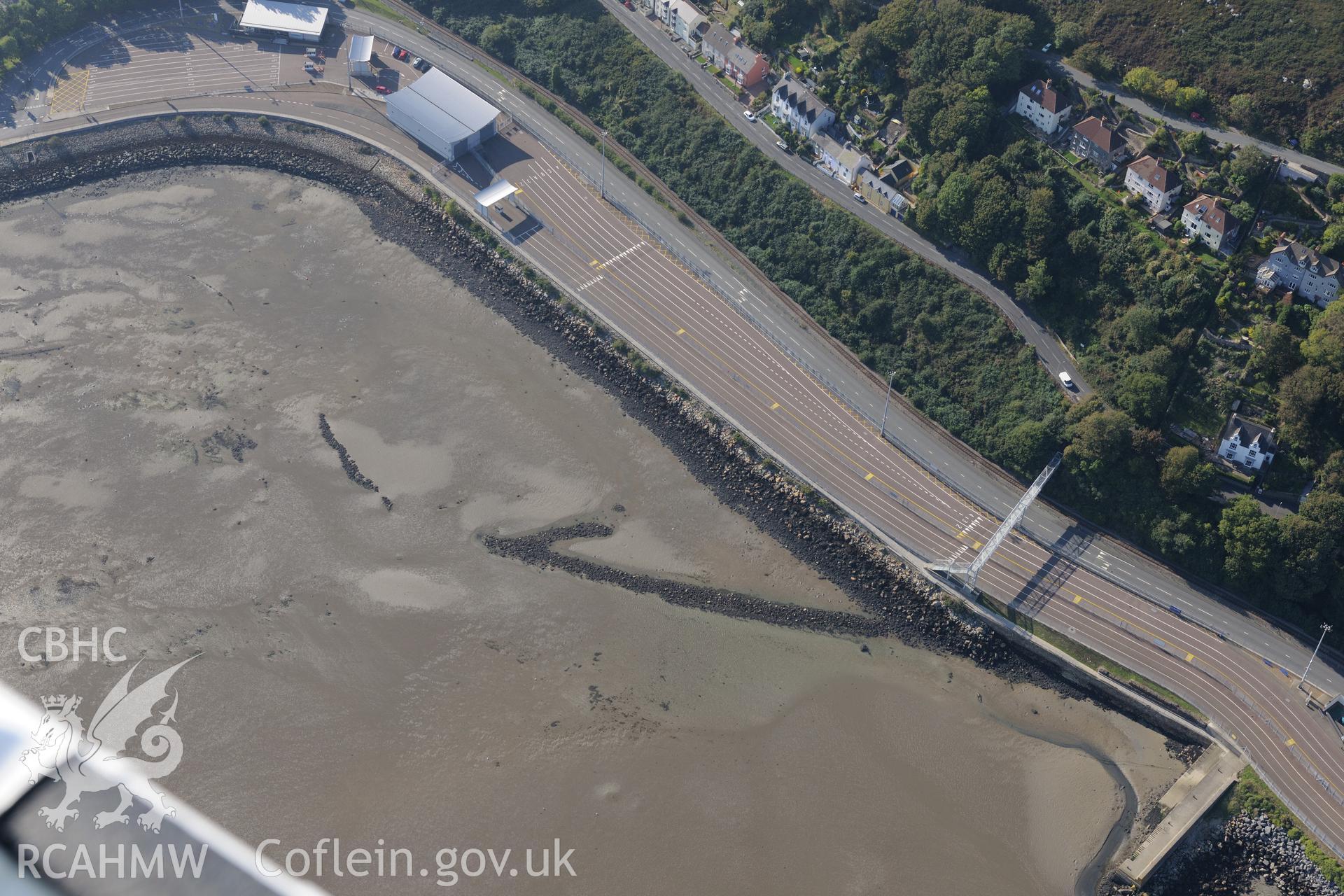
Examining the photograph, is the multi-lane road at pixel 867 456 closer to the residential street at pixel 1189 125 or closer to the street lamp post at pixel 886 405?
the street lamp post at pixel 886 405

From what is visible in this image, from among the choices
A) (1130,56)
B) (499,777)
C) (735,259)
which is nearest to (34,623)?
(499,777)

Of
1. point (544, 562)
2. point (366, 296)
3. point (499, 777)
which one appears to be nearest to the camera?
point (499, 777)

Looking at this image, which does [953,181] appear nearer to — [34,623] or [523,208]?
[523,208]

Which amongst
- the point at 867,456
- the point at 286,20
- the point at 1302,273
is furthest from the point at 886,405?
the point at 286,20

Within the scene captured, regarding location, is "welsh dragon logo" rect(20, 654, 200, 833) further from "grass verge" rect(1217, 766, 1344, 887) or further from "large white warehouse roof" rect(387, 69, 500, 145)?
"grass verge" rect(1217, 766, 1344, 887)

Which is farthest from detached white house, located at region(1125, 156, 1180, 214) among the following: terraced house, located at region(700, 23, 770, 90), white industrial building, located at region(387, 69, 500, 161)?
white industrial building, located at region(387, 69, 500, 161)

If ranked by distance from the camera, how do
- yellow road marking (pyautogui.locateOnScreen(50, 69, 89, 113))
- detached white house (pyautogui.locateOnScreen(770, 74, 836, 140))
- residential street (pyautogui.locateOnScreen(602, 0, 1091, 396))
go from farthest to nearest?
1. yellow road marking (pyautogui.locateOnScreen(50, 69, 89, 113))
2. detached white house (pyautogui.locateOnScreen(770, 74, 836, 140))
3. residential street (pyautogui.locateOnScreen(602, 0, 1091, 396))
